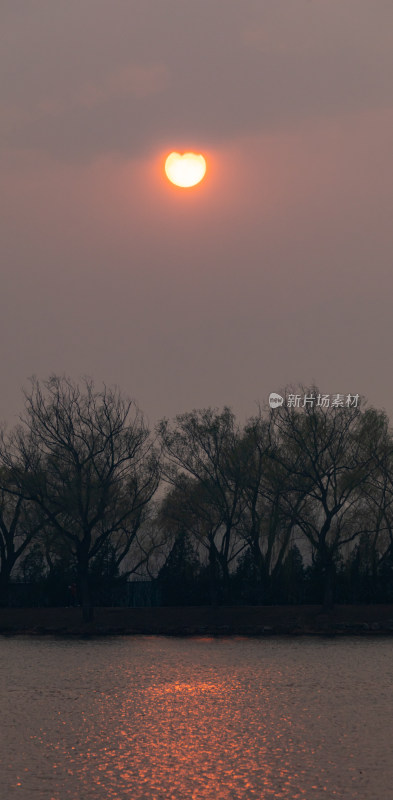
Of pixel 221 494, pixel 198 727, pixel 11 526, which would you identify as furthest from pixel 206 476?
pixel 198 727

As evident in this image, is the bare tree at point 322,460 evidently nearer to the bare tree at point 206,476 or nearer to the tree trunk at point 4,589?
the bare tree at point 206,476

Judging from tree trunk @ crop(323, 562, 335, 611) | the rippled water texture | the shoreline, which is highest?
tree trunk @ crop(323, 562, 335, 611)

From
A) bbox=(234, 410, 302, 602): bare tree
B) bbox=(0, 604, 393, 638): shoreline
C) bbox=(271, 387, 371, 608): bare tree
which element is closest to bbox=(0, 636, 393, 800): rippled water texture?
bbox=(0, 604, 393, 638): shoreline

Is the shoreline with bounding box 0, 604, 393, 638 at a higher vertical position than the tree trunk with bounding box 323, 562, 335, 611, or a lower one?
lower

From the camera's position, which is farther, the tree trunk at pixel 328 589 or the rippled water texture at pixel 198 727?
the tree trunk at pixel 328 589

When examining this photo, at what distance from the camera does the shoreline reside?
59250 millimetres

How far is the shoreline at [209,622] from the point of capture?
59250 millimetres

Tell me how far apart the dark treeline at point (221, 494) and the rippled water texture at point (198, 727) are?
2618 centimetres

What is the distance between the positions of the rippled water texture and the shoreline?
19.5 metres

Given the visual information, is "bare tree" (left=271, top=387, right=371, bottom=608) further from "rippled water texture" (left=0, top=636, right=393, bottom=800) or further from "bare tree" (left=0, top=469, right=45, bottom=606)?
"rippled water texture" (left=0, top=636, right=393, bottom=800)

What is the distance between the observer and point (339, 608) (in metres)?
64.7

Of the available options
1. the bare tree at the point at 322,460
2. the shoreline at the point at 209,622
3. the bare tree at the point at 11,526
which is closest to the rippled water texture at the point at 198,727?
the shoreline at the point at 209,622

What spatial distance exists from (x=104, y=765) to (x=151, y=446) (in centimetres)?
5213

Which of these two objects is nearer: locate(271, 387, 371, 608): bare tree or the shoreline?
the shoreline
